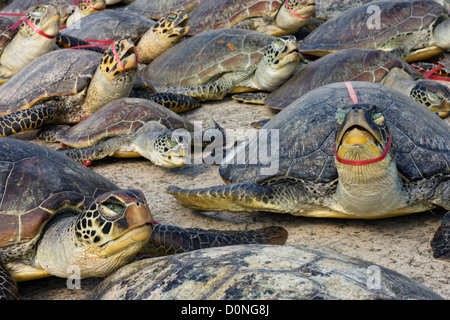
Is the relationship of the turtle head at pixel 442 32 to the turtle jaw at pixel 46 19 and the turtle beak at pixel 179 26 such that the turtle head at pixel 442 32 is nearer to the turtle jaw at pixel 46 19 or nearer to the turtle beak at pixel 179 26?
the turtle beak at pixel 179 26

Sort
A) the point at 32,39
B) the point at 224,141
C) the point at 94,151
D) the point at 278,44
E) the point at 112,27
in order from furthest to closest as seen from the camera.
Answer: the point at 112,27
the point at 32,39
the point at 278,44
the point at 224,141
the point at 94,151

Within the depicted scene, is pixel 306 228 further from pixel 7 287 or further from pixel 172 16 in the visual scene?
pixel 172 16

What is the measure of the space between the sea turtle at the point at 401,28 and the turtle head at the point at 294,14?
29.5 inches

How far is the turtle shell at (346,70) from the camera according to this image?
215 inches

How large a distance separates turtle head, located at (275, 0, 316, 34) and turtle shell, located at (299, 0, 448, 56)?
63 centimetres

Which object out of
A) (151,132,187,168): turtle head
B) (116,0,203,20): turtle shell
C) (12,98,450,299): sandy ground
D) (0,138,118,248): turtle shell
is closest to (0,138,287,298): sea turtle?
(0,138,118,248): turtle shell

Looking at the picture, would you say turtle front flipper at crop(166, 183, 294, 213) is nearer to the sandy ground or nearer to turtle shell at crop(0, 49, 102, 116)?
the sandy ground

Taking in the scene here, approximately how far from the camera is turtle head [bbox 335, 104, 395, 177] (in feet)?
9.75

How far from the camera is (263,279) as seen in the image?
2.12 meters

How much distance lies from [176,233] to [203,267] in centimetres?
90

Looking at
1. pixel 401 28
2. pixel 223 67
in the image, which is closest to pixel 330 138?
pixel 223 67

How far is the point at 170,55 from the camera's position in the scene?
7137 mm

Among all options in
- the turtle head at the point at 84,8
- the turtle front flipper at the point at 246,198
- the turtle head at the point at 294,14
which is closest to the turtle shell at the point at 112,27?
the turtle head at the point at 84,8

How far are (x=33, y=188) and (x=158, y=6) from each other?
7168mm
